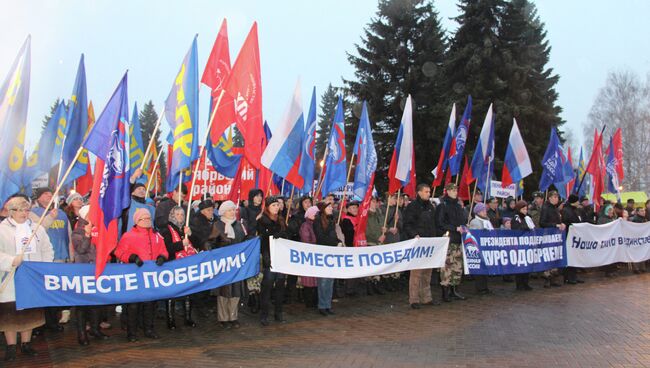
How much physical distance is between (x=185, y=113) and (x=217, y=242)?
213 centimetres

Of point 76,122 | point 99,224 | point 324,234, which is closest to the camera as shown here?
point 99,224

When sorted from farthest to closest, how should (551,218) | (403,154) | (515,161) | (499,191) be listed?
(499,191)
(515,161)
(551,218)
(403,154)

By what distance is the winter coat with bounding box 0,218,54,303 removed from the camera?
634 cm

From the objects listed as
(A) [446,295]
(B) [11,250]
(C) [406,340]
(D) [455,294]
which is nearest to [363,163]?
(A) [446,295]

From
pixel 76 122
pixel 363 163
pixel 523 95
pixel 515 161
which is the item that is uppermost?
pixel 523 95

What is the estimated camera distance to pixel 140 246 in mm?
7312

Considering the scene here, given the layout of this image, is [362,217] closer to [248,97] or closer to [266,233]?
[266,233]

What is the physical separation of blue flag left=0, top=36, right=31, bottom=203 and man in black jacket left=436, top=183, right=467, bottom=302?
23.3 feet

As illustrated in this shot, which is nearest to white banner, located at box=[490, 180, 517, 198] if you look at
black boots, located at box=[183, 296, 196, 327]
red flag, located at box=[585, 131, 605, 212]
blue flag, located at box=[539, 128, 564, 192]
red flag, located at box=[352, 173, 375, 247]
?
blue flag, located at box=[539, 128, 564, 192]

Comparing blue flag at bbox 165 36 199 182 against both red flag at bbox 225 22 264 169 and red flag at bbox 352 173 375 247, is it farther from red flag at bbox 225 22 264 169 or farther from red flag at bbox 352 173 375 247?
red flag at bbox 352 173 375 247

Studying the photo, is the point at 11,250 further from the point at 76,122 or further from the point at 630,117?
the point at 630,117

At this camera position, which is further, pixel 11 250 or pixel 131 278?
pixel 131 278

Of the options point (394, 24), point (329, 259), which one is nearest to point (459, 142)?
point (329, 259)

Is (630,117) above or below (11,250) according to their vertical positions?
above
